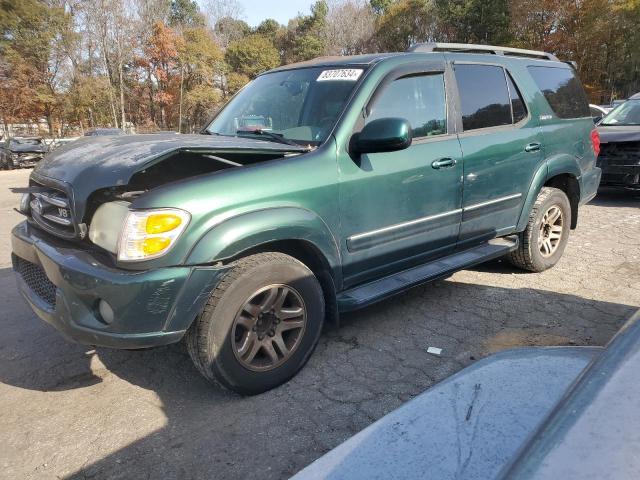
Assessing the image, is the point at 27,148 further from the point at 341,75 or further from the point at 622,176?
the point at 622,176

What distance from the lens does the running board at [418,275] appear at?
3.05 meters

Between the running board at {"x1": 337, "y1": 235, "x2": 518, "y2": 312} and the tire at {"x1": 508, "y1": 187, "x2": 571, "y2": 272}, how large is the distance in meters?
0.27

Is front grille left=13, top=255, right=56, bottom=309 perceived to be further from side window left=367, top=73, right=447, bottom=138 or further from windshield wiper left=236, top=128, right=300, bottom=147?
side window left=367, top=73, right=447, bottom=138

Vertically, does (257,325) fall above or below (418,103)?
below

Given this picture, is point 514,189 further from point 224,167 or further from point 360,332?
point 224,167

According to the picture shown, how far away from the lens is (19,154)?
67.8 ft

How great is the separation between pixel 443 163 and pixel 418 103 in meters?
0.46

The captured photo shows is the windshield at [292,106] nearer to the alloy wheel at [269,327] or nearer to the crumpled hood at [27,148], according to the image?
the alloy wheel at [269,327]

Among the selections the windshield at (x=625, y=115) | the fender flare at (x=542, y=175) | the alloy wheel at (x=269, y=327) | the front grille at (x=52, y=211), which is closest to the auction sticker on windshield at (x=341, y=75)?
the alloy wheel at (x=269, y=327)

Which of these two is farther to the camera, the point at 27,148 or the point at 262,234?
the point at 27,148

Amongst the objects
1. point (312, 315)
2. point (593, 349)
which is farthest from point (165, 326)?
point (593, 349)

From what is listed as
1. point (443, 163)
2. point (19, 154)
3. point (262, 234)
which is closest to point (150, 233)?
point (262, 234)

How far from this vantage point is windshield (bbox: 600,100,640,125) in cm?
884

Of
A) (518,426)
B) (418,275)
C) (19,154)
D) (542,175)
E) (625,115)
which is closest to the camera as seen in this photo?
(518,426)
